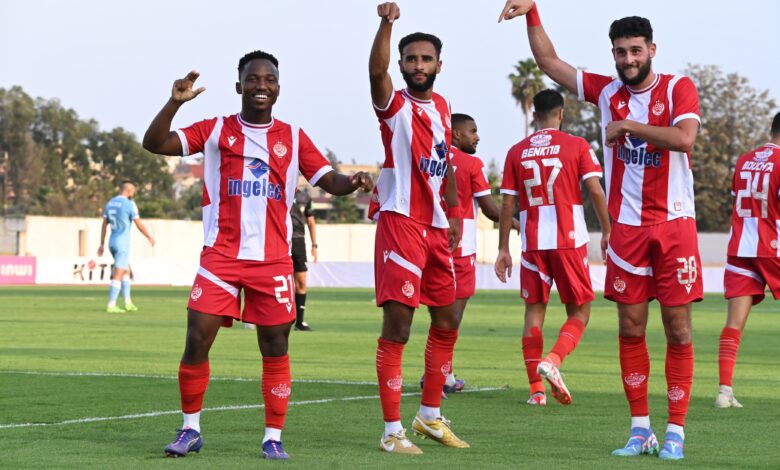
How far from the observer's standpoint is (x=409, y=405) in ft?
34.2

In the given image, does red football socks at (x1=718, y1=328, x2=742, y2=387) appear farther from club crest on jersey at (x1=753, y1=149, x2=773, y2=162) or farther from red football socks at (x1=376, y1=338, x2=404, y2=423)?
red football socks at (x1=376, y1=338, x2=404, y2=423)

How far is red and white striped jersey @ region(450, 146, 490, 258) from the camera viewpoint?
38.7ft

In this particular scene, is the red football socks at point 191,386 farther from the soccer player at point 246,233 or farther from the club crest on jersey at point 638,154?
the club crest on jersey at point 638,154

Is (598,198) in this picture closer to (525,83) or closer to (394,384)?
(394,384)

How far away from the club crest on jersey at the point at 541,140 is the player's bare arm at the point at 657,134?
128 inches

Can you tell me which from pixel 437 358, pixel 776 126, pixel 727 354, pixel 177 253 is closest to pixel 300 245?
pixel 776 126

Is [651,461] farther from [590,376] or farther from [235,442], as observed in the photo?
[590,376]

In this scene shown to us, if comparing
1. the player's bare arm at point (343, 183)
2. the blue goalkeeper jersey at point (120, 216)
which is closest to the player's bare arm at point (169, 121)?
the player's bare arm at point (343, 183)

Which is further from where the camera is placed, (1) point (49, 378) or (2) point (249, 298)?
(1) point (49, 378)

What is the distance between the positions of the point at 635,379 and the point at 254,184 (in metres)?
2.49

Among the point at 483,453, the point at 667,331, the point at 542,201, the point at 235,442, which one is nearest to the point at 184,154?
the point at 235,442

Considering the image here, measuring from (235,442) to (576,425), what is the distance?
2.39 metres

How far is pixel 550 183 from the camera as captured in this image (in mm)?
10891

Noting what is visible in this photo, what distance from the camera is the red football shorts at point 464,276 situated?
11562 mm
